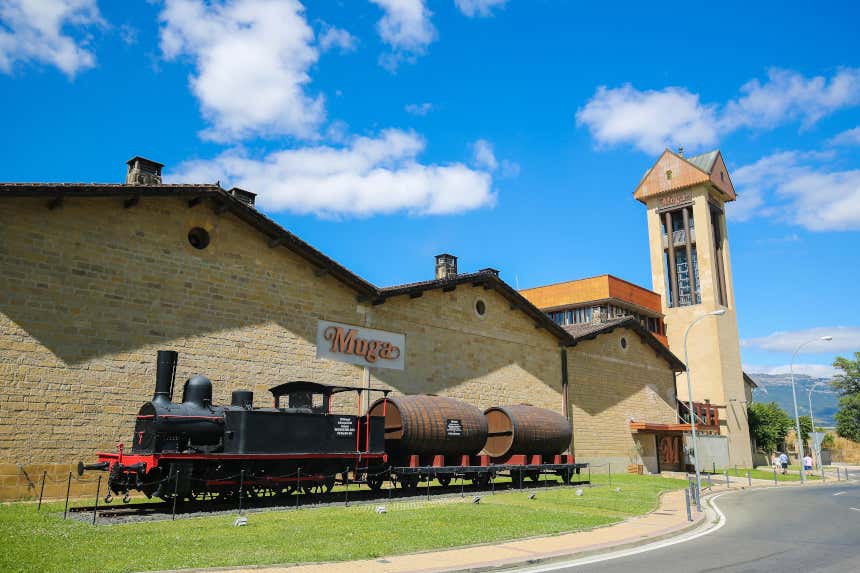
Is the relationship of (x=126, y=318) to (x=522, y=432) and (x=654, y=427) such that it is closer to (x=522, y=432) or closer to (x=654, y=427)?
(x=522, y=432)

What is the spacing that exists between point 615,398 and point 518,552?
27.8 m

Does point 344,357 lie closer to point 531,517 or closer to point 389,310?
point 389,310

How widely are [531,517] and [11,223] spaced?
47.4 feet

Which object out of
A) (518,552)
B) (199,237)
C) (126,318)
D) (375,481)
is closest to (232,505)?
(375,481)

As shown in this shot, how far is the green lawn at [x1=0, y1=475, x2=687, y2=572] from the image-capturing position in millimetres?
8562

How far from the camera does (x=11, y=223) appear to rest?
16.0 meters

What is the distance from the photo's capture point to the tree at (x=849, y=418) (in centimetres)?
7012

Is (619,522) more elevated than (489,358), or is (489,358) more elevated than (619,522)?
(489,358)

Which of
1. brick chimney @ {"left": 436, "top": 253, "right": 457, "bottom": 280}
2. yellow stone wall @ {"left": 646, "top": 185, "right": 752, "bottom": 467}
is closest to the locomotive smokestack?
brick chimney @ {"left": 436, "top": 253, "right": 457, "bottom": 280}

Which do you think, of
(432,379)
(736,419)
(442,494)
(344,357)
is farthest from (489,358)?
(736,419)

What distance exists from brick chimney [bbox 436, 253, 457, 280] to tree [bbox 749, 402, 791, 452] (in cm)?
3832

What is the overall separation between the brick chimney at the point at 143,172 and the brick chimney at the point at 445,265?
1289 centimetres

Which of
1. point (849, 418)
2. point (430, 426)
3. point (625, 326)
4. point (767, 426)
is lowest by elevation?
point (430, 426)

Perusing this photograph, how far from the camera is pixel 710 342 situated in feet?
164
